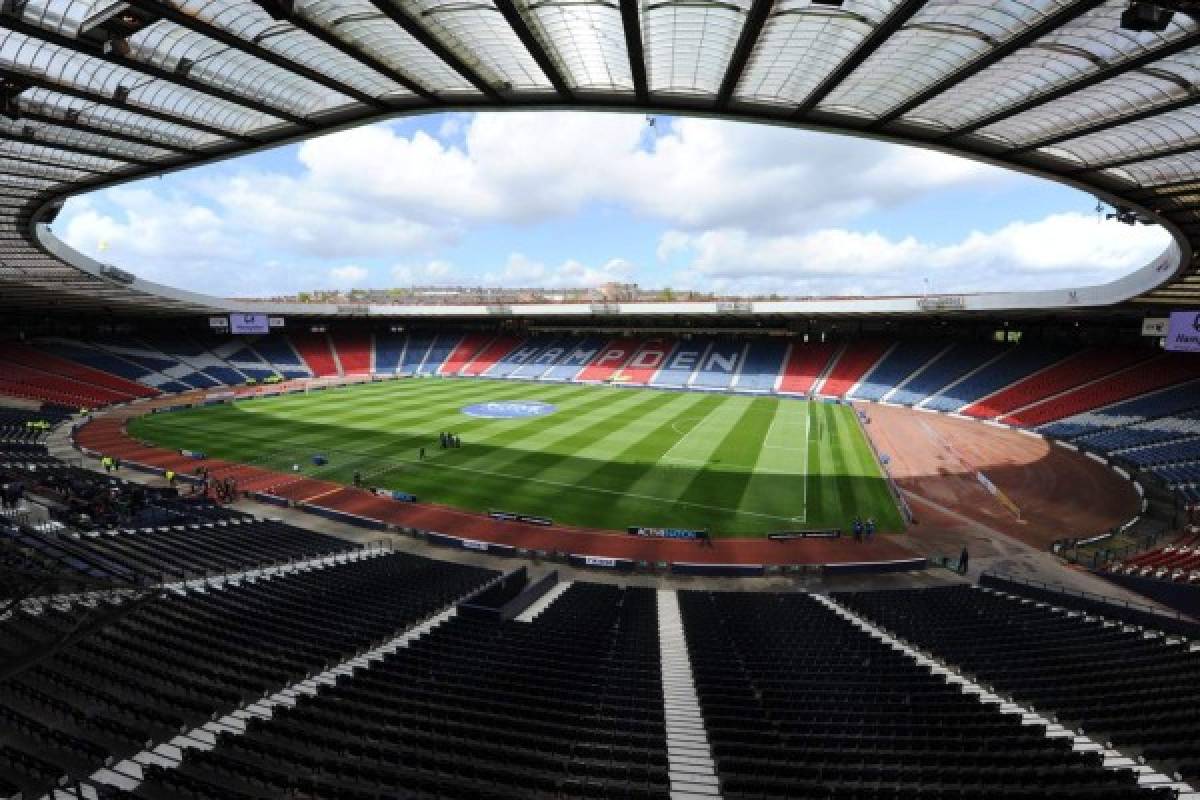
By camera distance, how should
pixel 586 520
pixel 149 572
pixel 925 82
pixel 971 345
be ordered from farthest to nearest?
pixel 971 345 < pixel 586 520 < pixel 149 572 < pixel 925 82

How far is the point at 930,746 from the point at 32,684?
14.3 m

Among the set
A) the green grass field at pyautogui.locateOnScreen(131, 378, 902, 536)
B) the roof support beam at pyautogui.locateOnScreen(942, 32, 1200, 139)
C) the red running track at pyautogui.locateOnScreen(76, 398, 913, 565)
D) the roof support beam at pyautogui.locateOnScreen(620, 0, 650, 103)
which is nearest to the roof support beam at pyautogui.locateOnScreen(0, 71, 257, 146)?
the roof support beam at pyautogui.locateOnScreen(620, 0, 650, 103)

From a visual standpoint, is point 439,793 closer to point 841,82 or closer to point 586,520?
point 841,82

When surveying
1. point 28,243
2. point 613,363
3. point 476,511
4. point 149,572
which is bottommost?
point 476,511

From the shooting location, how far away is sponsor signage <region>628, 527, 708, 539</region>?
2711cm

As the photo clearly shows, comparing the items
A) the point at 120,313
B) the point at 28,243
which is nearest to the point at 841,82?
the point at 28,243

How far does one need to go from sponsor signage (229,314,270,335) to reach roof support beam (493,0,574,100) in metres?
61.1

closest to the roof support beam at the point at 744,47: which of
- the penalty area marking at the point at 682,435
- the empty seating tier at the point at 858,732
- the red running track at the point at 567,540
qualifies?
the empty seating tier at the point at 858,732

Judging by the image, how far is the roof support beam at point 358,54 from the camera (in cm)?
1238

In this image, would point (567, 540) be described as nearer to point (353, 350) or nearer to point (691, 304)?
point (691, 304)

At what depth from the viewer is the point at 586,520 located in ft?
95.9

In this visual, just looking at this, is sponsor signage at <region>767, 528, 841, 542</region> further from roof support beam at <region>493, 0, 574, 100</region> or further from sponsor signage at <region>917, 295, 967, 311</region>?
sponsor signage at <region>917, 295, 967, 311</region>

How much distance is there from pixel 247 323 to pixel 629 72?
6438 centimetres

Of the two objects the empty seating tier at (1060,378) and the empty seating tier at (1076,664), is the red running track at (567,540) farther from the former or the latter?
the empty seating tier at (1060,378)
